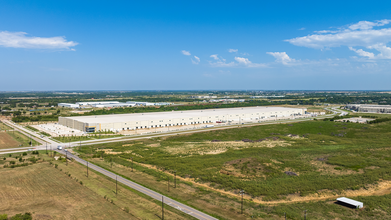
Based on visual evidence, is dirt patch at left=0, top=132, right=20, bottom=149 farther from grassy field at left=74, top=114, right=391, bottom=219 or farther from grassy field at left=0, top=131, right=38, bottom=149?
grassy field at left=74, top=114, right=391, bottom=219

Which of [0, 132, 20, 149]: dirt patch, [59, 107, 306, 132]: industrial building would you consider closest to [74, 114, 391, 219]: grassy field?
[0, 132, 20, 149]: dirt patch

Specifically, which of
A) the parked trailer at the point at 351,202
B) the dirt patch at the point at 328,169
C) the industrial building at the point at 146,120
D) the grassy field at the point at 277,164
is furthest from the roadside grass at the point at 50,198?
the industrial building at the point at 146,120

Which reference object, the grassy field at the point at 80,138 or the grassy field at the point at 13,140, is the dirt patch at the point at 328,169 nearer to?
the grassy field at the point at 80,138

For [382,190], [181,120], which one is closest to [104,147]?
[181,120]

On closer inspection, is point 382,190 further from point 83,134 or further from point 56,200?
point 83,134

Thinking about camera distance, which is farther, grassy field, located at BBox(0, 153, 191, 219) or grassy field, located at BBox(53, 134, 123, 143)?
grassy field, located at BBox(53, 134, 123, 143)

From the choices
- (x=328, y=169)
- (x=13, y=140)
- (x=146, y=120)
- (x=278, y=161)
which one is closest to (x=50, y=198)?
(x=278, y=161)
